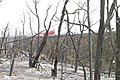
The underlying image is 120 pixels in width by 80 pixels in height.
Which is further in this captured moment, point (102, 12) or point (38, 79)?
point (38, 79)

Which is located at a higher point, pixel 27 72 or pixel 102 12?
pixel 102 12

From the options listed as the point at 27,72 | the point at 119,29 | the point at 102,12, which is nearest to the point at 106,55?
the point at 27,72

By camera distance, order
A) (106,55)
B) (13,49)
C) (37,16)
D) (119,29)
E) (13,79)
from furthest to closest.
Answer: (106,55) < (37,16) < (13,79) < (119,29) < (13,49)

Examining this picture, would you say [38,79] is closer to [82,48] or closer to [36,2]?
[36,2]

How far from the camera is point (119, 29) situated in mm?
5711

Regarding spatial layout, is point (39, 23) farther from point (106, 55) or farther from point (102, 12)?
point (102, 12)

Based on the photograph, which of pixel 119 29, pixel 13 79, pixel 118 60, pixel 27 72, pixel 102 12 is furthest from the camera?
pixel 27 72

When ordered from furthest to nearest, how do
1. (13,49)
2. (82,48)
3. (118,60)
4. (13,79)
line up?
(82,48) < (13,79) < (118,60) < (13,49)

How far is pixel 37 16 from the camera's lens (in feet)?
89.5

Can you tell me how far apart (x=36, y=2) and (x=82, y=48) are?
2112 centimetres

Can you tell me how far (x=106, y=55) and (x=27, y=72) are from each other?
63.8 ft

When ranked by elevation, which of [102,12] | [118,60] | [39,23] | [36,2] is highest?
[36,2]

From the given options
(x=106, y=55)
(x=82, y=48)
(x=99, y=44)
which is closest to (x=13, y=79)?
(x=99, y=44)

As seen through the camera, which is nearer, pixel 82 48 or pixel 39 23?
pixel 39 23
